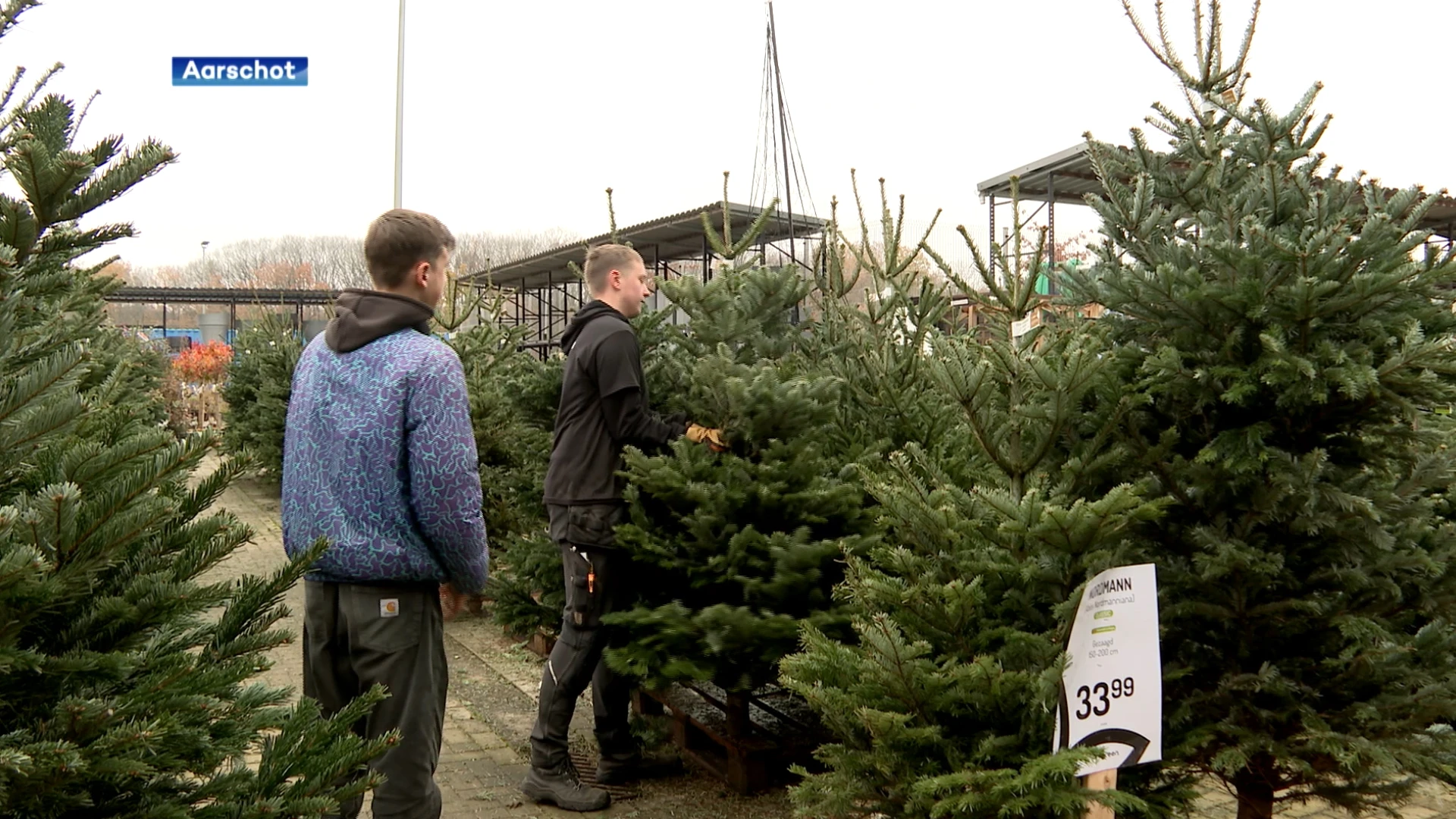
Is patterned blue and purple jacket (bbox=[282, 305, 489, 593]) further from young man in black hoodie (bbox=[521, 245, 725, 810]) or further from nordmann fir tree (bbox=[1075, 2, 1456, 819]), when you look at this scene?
nordmann fir tree (bbox=[1075, 2, 1456, 819])

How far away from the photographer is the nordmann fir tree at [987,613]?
2.90m

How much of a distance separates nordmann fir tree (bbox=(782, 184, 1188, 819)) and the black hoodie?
4.88 feet

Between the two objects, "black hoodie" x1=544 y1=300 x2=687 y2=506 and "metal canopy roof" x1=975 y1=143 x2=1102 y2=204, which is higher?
"metal canopy roof" x1=975 y1=143 x2=1102 y2=204

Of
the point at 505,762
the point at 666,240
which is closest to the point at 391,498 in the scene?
the point at 505,762

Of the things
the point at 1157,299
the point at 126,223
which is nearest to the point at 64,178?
the point at 126,223

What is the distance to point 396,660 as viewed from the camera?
322cm

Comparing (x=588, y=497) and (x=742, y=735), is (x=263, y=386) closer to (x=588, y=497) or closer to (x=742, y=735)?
(x=588, y=497)

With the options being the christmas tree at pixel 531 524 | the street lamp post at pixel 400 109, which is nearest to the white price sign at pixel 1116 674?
the christmas tree at pixel 531 524

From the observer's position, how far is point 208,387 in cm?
2433

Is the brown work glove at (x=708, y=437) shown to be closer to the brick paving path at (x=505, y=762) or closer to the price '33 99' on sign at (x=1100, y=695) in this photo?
the brick paving path at (x=505, y=762)

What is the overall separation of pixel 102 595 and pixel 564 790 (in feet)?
10.7

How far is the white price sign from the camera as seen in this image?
2898 millimetres

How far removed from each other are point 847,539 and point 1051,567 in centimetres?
155

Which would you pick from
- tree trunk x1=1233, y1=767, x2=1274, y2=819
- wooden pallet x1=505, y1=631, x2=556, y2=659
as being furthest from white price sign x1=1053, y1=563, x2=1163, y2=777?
wooden pallet x1=505, y1=631, x2=556, y2=659
